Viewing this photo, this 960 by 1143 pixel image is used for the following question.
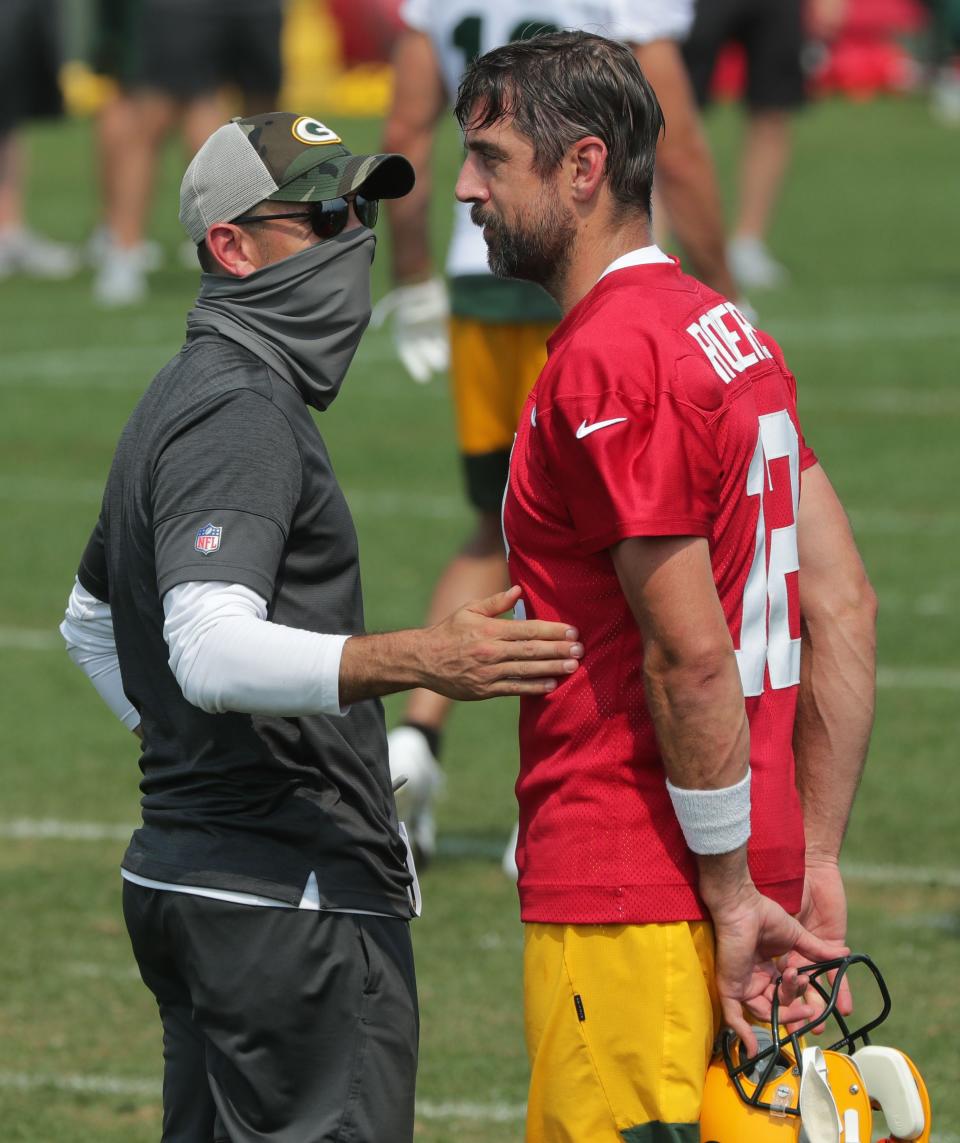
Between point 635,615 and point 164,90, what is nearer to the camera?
point 635,615

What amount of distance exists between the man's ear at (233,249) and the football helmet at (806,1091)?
1.33 meters

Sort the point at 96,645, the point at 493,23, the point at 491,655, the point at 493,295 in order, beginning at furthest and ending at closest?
the point at 493,23 → the point at 493,295 → the point at 96,645 → the point at 491,655

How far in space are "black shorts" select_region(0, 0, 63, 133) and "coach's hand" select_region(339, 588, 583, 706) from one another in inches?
558

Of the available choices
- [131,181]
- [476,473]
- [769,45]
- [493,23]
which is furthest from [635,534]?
[131,181]

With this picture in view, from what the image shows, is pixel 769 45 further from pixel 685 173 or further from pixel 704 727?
pixel 704 727

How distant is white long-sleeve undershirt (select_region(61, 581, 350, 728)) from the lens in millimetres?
3100

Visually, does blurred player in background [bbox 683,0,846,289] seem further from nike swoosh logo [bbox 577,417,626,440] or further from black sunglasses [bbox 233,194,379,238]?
nike swoosh logo [bbox 577,417,626,440]

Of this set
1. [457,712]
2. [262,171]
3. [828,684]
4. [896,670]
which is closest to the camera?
[262,171]

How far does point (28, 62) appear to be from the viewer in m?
16.8

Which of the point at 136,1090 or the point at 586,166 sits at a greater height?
the point at 586,166

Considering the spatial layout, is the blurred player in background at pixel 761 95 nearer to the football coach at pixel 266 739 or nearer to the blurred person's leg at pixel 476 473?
the blurred person's leg at pixel 476 473

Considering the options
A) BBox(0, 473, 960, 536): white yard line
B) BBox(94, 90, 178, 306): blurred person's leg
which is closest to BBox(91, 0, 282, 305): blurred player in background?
BBox(94, 90, 178, 306): blurred person's leg

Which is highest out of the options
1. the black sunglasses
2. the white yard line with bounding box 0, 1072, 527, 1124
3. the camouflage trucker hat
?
the camouflage trucker hat

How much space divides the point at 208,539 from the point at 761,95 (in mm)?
13115
